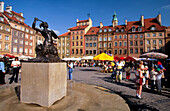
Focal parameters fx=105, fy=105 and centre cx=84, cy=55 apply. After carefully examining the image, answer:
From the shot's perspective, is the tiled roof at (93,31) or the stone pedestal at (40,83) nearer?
the stone pedestal at (40,83)

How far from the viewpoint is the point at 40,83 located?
340cm

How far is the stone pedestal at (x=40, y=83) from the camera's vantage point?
131 inches

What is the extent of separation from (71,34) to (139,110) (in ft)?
140

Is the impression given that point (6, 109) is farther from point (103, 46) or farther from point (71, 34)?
point (71, 34)

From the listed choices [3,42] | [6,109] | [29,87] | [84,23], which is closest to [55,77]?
[29,87]

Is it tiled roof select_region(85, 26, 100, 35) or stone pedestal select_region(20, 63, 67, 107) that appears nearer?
stone pedestal select_region(20, 63, 67, 107)

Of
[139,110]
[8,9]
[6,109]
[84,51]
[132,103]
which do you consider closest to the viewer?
[6,109]

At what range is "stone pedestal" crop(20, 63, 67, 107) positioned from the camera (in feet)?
11.0

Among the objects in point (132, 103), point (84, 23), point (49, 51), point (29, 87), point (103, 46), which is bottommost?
point (132, 103)

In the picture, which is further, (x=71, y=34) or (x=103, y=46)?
(x=71, y=34)

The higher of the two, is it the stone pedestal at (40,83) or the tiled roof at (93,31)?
the tiled roof at (93,31)

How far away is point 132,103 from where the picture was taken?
13.2 ft

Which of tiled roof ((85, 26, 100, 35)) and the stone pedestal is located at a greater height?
tiled roof ((85, 26, 100, 35))

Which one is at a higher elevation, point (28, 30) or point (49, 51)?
point (28, 30)
